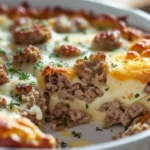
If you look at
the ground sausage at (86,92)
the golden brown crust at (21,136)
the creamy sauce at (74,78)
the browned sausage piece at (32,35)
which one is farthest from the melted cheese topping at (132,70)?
the golden brown crust at (21,136)

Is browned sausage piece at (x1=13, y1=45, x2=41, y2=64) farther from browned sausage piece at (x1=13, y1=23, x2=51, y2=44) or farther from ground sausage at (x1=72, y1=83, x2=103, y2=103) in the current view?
ground sausage at (x1=72, y1=83, x2=103, y2=103)

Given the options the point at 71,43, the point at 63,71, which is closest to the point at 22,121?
the point at 63,71

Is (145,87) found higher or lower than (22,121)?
higher

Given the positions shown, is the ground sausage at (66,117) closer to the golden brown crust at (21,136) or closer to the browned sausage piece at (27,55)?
the browned sausage piece at (27,55)

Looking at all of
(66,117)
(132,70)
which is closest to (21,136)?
(66,117)

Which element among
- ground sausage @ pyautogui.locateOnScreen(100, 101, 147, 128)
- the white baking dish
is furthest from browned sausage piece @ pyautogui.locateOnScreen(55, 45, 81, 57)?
the white baking dish

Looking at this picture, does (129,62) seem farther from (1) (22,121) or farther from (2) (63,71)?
(1) (22,121)
